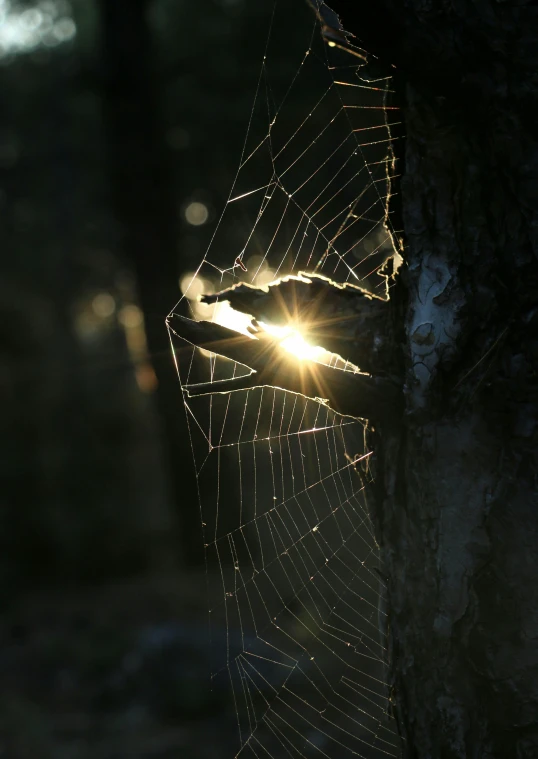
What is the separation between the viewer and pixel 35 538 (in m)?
10.6

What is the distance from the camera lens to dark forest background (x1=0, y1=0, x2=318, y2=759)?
6.43 meters

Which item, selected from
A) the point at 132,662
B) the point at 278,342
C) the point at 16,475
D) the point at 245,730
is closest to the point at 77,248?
the point at 16,475

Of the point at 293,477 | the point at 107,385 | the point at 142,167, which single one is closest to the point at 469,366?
the point at 293,477

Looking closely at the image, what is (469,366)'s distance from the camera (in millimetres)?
1531

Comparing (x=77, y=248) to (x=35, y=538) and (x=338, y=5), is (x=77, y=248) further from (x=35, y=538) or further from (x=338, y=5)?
(x=338, y=5)

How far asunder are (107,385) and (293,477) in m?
8.50

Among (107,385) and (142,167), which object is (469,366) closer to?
(142,167)

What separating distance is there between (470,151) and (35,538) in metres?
10.2

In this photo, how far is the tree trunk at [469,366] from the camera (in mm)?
1454

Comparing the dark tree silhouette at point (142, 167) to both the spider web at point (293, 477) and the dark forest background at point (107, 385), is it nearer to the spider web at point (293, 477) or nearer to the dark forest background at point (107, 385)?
the dark forest background at point (107, 385)

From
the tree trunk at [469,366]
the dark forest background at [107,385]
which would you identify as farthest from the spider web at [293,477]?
the tree trunk at [469,366]

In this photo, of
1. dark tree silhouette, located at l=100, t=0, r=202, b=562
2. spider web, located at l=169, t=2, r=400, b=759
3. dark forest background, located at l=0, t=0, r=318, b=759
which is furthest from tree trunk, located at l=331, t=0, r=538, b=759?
dark tree silhouette, located at l=100, t=0, r=202, b=562

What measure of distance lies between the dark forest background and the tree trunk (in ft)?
14.6

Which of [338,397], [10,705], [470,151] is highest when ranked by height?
[470,151]
